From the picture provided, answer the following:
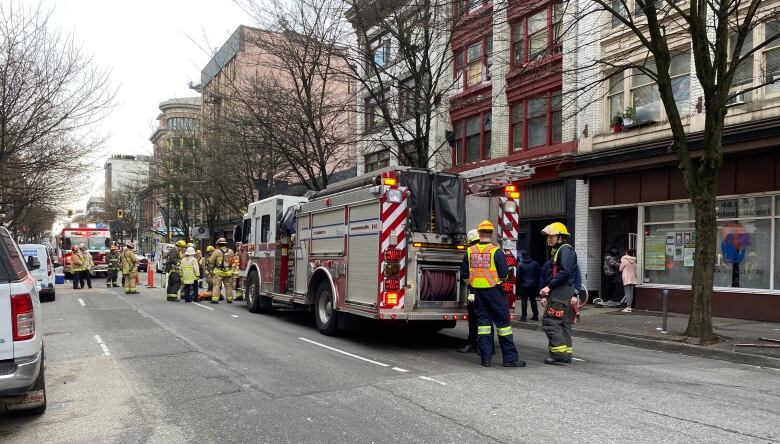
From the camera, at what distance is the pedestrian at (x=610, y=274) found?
1716 cm

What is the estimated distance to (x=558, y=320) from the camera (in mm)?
8203

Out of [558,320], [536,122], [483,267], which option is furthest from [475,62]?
[558,320]

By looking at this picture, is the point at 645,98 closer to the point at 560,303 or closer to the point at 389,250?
the point at 560,303

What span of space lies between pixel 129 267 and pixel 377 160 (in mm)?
11887

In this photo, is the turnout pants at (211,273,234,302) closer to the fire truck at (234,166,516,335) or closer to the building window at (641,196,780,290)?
the fire truck at (234,166,516,335)

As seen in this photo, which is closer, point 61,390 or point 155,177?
point 61,390

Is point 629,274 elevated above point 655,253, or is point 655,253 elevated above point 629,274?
point 655,253

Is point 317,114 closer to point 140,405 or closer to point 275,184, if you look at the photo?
point 275,184

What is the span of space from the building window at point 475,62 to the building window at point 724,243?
8.20m

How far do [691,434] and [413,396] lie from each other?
2566mm

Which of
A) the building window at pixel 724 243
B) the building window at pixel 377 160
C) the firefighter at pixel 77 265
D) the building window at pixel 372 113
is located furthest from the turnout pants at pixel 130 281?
the building window at pixel 724 243

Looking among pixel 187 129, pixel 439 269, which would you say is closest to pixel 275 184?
pixel 187 129

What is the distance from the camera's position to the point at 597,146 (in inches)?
693

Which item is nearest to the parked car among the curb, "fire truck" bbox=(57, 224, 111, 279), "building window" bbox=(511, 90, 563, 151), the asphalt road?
the asphalt road
